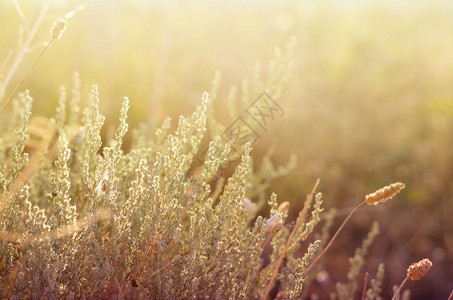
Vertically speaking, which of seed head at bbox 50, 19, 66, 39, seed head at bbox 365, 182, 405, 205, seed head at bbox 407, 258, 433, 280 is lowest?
seed head at bbox 407, 258, 433, 280

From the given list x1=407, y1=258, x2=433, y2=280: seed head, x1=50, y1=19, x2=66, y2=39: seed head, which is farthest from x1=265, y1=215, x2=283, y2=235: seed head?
x1=50, y1=19, x2=66, y2=39: seed head

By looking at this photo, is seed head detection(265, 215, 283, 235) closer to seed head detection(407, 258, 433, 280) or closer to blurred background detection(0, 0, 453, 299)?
seed head detection(407, 258, 433, 280)

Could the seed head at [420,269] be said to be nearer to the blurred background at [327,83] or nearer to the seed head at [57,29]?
the seed head at [57,29]

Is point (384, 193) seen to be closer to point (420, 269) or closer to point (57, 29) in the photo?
point (420, 269)

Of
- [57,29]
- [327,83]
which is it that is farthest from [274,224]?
[327,83]

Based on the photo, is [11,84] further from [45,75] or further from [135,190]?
[135,190]

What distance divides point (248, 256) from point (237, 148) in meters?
0.81

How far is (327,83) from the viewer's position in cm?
439

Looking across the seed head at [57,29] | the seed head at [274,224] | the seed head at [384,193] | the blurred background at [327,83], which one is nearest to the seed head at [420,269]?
the seed head at [384,193]

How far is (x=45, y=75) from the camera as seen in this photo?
13.5 ft

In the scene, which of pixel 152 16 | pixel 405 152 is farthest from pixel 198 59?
pixel 405 152

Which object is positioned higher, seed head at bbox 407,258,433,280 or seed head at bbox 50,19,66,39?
seed head at bbox 50,19,66,39

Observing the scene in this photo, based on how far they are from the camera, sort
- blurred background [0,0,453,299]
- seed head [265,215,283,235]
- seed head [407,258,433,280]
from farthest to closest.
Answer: blurred background [0,0,453,299], seed head [265,215,283,235], seed head [407,258,433,280]

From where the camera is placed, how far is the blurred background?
3590 mm
